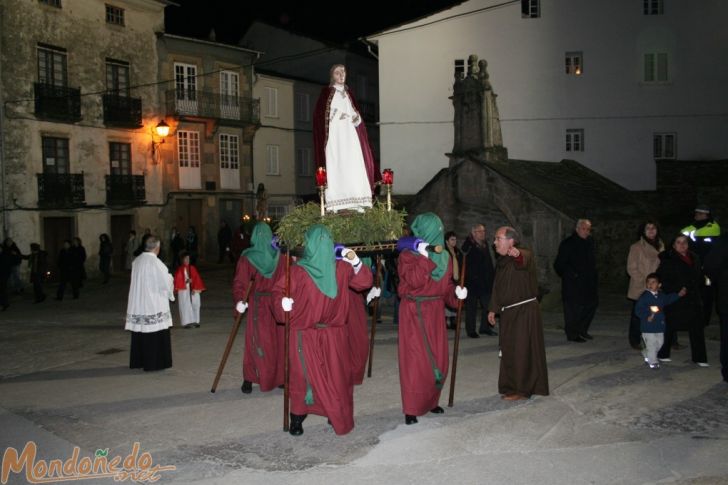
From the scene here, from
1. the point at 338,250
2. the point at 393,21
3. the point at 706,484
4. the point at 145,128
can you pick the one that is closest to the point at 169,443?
the point at 338,250

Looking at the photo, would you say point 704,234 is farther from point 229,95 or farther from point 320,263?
A: point 229,95

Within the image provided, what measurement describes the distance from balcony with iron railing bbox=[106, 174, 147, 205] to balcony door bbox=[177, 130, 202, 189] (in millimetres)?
2583

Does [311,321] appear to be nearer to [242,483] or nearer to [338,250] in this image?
[338,250]

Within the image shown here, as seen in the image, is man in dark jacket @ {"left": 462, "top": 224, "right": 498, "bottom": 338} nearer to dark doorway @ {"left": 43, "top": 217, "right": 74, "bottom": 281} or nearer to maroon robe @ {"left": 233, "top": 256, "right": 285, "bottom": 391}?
maroon robe @ {"left": 233, "top": 256, "right": 285, "bottom": 391}

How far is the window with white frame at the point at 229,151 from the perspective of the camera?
33.2m

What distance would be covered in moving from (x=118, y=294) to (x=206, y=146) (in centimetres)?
1350

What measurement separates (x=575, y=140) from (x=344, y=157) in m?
22.7

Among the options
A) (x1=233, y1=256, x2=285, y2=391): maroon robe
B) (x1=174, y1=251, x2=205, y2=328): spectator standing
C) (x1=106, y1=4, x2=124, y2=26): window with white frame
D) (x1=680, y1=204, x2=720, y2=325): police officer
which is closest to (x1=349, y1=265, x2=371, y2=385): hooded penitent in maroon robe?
(x1=233, y1=256, x2=285, y2=391): maroon robe

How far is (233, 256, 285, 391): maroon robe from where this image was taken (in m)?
8.38

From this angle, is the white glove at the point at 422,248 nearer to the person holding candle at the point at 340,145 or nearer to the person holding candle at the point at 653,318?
the person holding candle at the point at 340,145

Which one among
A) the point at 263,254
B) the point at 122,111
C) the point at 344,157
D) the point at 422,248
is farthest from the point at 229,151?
the point at 422,248

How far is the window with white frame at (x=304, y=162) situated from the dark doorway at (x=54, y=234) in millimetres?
14192

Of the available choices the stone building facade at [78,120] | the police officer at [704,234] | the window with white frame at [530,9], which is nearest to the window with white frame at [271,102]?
the stone building facade at [78,120]

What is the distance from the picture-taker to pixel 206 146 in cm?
3234
